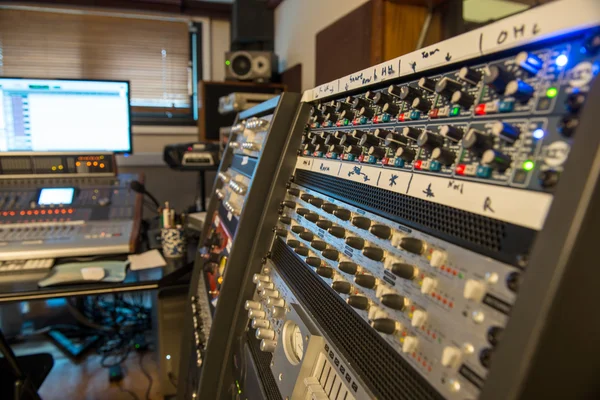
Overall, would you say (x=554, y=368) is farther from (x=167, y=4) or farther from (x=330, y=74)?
(x=167, y=4)

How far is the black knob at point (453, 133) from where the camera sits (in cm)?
39

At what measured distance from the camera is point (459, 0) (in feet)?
5.14

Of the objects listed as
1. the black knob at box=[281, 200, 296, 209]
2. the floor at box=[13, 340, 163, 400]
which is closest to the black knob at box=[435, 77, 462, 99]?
the black knob at box=[281, 200, 296, 209]

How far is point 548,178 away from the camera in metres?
0.30

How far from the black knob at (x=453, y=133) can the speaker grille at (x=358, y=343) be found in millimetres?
235

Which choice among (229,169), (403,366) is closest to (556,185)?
(403,366)

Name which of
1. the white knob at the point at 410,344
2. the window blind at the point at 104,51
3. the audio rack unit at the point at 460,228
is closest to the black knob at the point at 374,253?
the audio rack unit at the point at 460,228

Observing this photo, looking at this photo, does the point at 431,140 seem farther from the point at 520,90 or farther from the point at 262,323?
the point at 262,323

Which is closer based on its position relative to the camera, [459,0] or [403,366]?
[403,366]

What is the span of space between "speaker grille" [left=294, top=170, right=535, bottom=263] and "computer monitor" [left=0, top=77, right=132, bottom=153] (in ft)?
5.29

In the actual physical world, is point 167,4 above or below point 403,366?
above

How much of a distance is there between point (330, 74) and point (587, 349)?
1.75 metres

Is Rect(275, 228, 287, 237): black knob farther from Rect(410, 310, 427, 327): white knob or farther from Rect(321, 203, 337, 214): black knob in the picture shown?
Rect(410, 310, 427, 327): white knob

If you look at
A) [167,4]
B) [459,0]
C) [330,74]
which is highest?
[167,4]
